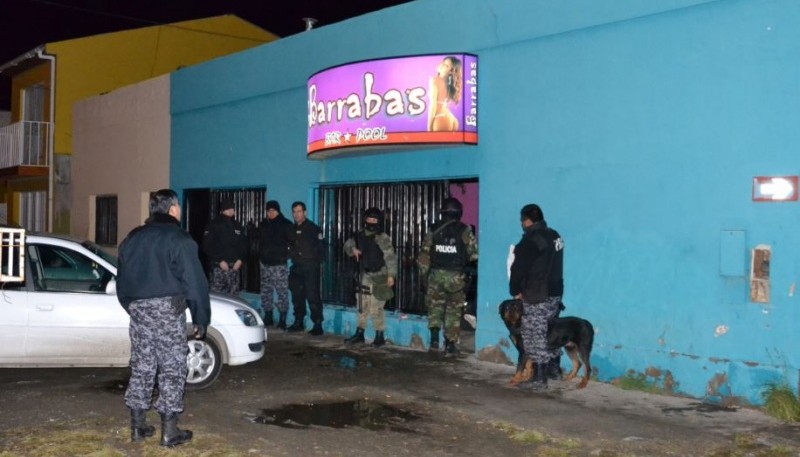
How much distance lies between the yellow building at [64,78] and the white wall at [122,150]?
4.34 feet

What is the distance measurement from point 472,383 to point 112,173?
1154 centimetres

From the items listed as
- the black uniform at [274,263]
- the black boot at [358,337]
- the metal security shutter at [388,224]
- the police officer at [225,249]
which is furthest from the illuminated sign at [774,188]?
the police officer at [225,249]

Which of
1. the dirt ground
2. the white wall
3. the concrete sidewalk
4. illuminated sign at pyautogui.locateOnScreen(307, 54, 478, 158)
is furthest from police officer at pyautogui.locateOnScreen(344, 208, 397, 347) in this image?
the white wall

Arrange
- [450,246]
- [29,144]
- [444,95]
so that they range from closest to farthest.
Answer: [444,95], [450,246], [29,144]

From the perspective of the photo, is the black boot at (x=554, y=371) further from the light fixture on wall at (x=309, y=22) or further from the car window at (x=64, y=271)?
the light fixture on wall at (x=309, y=22)

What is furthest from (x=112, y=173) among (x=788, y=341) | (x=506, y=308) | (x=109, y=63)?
(x=788, y=341)

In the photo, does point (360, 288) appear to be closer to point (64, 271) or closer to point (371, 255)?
point (371, 255)

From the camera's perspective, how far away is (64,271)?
26.9ft

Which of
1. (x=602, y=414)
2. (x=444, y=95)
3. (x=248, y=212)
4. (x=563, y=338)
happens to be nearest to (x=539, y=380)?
(x=563, y=338)

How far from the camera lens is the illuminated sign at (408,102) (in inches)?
387

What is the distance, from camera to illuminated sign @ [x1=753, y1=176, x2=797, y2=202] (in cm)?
732

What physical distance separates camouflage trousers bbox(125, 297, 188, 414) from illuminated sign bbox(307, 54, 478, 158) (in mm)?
4463

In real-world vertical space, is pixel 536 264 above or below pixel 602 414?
above

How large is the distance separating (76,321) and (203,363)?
1181mm
